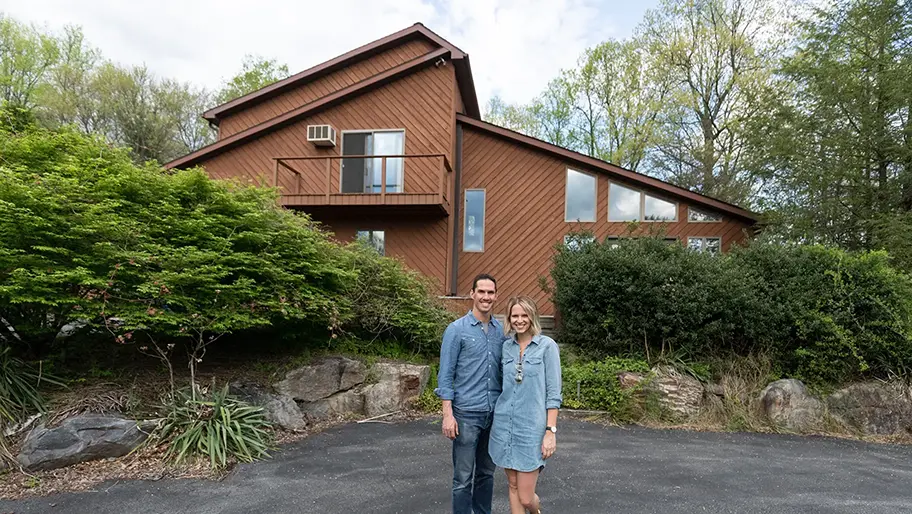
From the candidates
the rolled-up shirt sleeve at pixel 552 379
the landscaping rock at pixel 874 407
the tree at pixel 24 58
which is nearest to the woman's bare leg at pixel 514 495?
the rolled-up shirt sleeve at pixel 552 379

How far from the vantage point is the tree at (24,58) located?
22344 mm

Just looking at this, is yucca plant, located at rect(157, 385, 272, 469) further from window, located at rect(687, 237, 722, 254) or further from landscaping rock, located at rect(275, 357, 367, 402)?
window, located at rect(687, 237, 722, 254)

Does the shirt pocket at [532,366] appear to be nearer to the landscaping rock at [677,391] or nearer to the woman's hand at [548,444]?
the woman's hand at [548,444]

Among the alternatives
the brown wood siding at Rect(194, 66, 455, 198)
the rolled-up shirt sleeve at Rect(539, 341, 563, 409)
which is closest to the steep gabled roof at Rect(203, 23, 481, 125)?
the brown wood siding at Rect(194, 66, 455, 198)

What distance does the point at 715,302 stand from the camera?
718 cm

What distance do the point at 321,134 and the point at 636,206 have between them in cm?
837

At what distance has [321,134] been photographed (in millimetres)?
11742

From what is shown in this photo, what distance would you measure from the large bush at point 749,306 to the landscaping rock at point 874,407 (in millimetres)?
312

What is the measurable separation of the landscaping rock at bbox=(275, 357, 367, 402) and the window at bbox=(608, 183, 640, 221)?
25.3ft

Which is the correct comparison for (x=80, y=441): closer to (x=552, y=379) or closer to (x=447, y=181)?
(x=552, y=379)

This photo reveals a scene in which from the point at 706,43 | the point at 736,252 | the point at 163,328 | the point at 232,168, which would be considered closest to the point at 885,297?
the point at 736,252

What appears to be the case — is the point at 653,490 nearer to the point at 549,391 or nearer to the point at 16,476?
the point at 549,391

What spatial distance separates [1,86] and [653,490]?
104ft

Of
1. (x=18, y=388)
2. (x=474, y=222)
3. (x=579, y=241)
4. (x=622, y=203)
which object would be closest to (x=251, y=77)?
(x=474, y=222)
